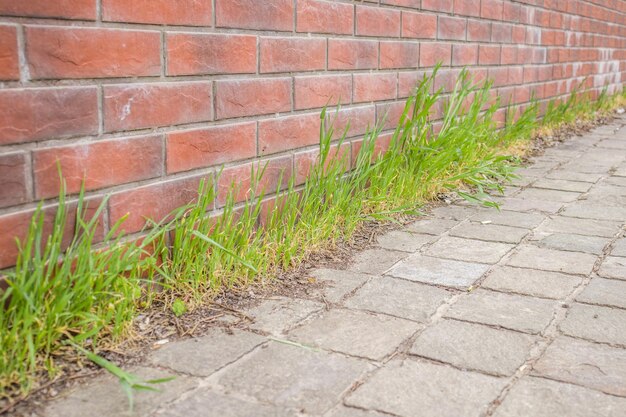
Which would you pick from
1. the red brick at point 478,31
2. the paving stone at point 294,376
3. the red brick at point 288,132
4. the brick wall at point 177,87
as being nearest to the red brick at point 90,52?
the brick wall at point 177,87

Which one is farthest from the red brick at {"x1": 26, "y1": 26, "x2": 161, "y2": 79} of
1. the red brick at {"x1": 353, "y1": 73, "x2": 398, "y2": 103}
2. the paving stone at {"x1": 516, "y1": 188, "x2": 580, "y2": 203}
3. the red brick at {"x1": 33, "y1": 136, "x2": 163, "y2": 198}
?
the paving stone at {"x1": 516, "y1": 188, "x2": 580, "y2": 203}

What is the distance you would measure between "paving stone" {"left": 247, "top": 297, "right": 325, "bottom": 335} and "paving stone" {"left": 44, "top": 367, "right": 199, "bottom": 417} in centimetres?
37

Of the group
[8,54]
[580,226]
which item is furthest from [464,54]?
[8,54]

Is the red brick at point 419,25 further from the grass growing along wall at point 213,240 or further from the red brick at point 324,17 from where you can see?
the red brick at point 324,17

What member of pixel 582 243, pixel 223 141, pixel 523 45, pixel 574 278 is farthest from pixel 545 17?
pixel 223 141

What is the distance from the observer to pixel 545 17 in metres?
5.62

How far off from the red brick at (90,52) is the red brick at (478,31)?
2651 mm

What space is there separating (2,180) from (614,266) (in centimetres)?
204

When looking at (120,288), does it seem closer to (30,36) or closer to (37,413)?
(37,413)

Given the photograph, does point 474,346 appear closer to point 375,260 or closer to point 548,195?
point 375,260

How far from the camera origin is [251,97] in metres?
2.50

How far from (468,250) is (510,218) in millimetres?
569

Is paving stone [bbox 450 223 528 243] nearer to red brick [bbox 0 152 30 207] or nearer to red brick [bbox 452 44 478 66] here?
red brick [bbox 452 44 478 66]

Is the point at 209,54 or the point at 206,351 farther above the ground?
the point at 209,54
